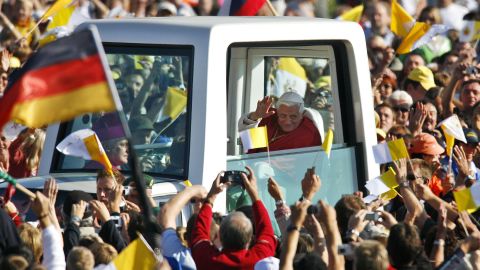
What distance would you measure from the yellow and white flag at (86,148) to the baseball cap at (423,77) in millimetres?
6001

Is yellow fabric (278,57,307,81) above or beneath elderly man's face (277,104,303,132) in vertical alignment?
above

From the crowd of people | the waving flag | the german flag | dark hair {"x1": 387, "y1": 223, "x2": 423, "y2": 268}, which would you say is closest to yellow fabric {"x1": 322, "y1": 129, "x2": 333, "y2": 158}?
the crowd of people

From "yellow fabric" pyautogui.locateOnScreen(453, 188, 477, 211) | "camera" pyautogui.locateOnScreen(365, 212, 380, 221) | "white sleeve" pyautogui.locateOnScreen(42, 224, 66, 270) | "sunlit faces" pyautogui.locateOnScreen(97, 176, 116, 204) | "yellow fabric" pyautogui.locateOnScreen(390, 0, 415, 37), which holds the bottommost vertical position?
"white sleeve" pyautogui.locateOnScreen(42, 224, 66, 270)

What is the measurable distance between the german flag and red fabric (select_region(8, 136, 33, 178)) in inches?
179

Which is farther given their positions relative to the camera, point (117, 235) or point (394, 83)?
point (394, 83)

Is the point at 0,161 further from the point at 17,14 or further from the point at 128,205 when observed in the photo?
the point at 17,14

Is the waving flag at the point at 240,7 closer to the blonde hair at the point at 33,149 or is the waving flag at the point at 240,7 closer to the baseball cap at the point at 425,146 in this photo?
the baseball cap at the point at 425,146

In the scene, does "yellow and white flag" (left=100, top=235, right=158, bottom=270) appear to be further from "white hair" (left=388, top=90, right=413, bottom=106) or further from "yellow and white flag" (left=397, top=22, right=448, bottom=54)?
"yellow and white flag" (left=397, top=22, right=448, bottom=54)

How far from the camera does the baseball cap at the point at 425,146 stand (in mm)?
11094

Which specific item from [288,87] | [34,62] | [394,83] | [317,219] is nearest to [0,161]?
[288,87]

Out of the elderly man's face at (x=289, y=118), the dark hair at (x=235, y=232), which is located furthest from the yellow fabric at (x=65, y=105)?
the elderly man's face at (x=289, y=118)

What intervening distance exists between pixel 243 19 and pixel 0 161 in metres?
2.37

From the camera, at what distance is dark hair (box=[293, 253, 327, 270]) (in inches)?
271

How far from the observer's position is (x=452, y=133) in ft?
33.0
